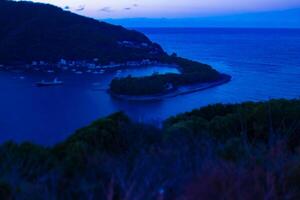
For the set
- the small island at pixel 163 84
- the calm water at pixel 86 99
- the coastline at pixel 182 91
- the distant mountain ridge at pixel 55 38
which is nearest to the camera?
the calm water at pixel 86 99

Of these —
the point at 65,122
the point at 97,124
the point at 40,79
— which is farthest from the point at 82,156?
the point at 40,79

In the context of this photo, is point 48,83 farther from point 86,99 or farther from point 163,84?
point 163,84

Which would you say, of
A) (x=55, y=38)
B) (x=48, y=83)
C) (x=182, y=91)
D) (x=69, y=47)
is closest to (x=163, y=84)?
(x=182, y=91)

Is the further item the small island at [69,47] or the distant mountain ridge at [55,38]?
the distant mountain ridge at [55,38]

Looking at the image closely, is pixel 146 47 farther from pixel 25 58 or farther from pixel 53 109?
pixel 53 109

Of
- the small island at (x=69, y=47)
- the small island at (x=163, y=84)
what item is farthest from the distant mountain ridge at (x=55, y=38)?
the small island at (x=163, y=84)

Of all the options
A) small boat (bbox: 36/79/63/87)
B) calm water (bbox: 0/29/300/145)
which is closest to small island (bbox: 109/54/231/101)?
calm water (bbox: 0/29/300/145)

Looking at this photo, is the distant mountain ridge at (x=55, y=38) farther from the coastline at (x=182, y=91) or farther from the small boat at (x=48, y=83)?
the coastline at (x=182, y=91)
